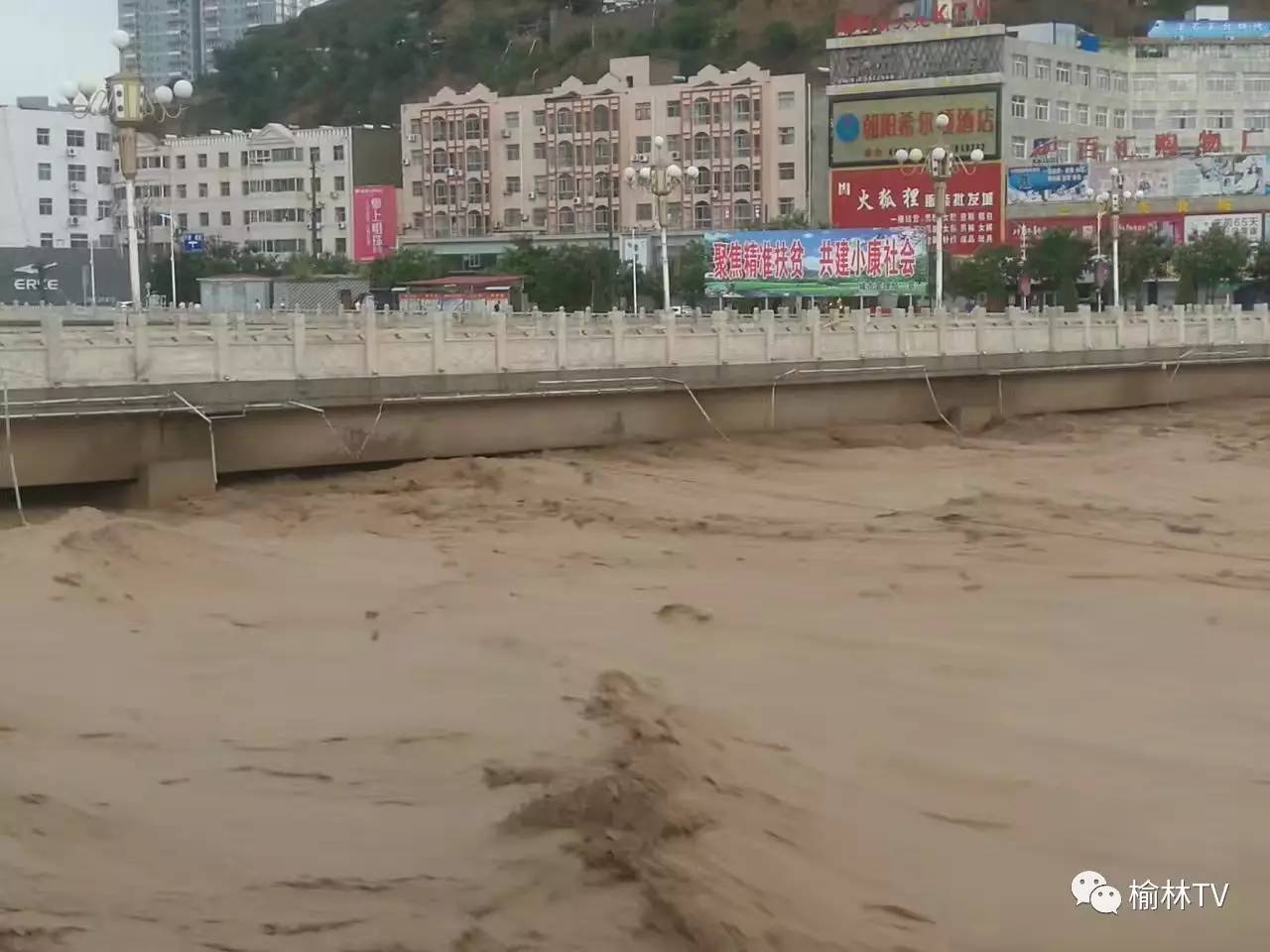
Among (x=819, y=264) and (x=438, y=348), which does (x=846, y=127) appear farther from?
(x=438, y=348)

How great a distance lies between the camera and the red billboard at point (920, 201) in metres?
62.0

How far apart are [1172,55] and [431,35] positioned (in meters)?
56.6

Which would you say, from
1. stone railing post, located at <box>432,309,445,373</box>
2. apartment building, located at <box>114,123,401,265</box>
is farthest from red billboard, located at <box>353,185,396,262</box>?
stone railing post, located at <box>432,309,445,373</box>

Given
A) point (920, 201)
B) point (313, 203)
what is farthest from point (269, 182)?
point (920, 201)

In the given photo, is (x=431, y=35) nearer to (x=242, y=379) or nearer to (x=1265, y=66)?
(x=1265, y=66)

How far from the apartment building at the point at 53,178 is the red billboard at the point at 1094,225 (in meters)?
33.9

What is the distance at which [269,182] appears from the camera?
8200 cm

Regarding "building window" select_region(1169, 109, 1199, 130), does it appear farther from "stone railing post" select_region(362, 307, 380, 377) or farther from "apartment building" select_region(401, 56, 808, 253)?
"stone railing post" select_region(362, 307, 380, 377)

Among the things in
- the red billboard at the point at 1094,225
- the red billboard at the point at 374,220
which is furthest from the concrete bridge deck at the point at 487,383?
the red billboard at the point at 374,220

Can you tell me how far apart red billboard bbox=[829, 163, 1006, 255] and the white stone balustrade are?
2953 centimetres

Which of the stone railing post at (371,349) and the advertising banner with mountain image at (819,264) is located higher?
the advertising banner with mountain image at (819,264)

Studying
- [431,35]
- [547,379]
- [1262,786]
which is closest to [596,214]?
[431,35]

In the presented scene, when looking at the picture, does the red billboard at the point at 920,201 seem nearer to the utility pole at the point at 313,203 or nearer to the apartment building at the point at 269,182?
the utility pole at the point at 313,203

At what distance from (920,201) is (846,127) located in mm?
4730
